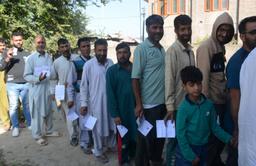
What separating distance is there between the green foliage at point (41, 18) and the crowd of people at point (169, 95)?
8265mm

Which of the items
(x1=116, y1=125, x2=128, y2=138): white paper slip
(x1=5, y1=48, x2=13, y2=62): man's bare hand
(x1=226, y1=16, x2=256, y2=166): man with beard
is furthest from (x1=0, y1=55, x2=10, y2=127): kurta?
(x1=226, y1=16, x2=256, y2=166): man with beard

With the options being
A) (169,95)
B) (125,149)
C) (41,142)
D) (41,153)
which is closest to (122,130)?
(125,149)

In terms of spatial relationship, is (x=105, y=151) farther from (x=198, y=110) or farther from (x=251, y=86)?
(x=251, y=86)

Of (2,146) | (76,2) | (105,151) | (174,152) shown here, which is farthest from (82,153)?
(76,2)

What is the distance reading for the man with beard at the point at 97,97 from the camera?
5.54 meters

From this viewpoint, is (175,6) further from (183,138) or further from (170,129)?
(183,138)

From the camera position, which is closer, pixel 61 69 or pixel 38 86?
pixel 61 69

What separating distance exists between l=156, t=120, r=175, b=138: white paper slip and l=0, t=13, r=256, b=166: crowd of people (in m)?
0.06

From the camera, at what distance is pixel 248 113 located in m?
2.44

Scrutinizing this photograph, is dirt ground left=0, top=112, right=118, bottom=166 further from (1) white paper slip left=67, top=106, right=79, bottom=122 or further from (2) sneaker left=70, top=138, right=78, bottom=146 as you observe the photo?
(1) white paper slip left=67, top=106, right=79, bottom=122

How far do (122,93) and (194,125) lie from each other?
1.45 meters

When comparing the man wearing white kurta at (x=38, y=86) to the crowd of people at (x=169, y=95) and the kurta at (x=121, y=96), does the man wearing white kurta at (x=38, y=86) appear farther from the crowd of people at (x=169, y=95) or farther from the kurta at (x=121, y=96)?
the kurta at (x=121, y=96)

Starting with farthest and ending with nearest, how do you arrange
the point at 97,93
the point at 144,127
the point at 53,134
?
the point at 53,134 < the point at 97,93 < the point at 144,127

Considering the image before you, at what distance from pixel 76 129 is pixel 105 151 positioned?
996mm
